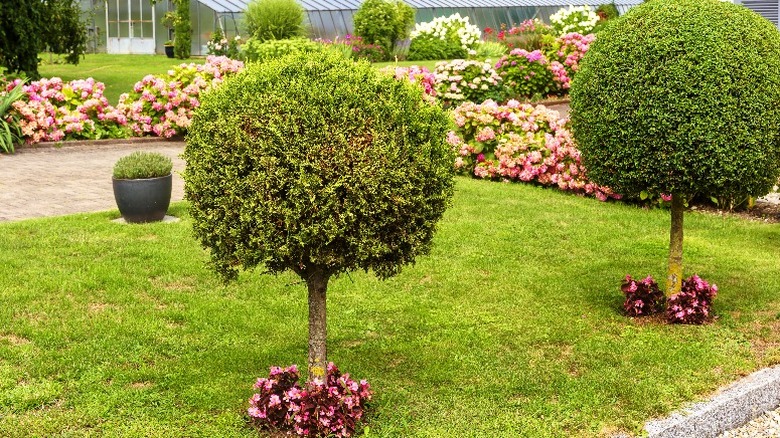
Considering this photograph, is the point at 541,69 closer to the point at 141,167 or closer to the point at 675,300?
the point at 141,167

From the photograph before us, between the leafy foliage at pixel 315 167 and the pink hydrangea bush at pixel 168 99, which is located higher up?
the leafy foliage at pixel 315 167

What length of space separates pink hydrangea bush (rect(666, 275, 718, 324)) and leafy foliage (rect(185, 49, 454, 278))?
2.70m

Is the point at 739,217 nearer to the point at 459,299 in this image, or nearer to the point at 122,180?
the point at 459,299

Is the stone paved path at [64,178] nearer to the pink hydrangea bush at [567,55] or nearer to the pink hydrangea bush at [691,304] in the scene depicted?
the pink hydrangea bush at [691,304]

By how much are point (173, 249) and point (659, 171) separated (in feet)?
14.1

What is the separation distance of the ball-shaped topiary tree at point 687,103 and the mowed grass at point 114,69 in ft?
52.4

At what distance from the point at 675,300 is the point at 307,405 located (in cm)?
308

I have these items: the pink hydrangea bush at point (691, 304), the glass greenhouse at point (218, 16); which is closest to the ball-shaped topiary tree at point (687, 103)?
the pink hydrangea bush at point (691, 304)

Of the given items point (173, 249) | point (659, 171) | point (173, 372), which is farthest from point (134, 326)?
point (659, 171)

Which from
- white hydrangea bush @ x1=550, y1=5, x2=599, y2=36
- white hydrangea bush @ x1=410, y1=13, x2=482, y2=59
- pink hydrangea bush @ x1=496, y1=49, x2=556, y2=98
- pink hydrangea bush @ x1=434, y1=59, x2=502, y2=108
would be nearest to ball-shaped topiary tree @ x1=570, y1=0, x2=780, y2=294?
pink hydrangea bush @ x1=434, y1=59, x2=502, y2=108

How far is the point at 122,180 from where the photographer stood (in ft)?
30.7

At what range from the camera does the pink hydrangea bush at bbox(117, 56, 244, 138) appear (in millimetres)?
16016

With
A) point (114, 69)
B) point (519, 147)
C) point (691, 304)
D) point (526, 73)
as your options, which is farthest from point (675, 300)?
point (114, 69)

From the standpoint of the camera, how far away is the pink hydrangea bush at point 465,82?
1722cm
